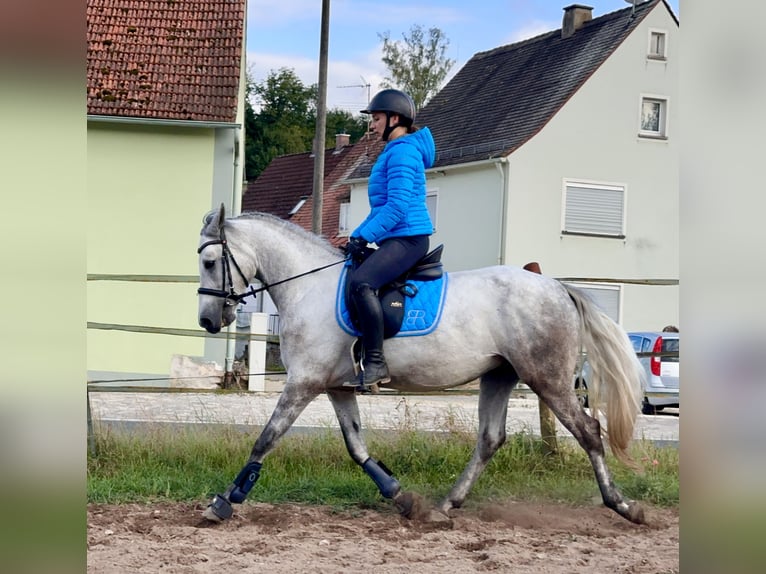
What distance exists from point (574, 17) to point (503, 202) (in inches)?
308

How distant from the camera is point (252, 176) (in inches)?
2133

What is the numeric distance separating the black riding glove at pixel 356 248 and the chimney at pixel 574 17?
88.2 feet

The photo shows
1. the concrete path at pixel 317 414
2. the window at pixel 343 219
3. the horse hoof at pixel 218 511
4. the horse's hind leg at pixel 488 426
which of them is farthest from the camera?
the window at pixel 343 219

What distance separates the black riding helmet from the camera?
6051 mm

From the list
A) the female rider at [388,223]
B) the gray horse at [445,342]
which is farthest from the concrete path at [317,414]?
the female rider at [388,223]

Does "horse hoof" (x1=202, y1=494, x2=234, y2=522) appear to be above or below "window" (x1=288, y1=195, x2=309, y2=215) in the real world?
below

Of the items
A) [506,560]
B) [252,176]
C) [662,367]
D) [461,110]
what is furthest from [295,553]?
[252,176]

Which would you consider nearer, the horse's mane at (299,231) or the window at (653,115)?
the horse's mane at (299,231)

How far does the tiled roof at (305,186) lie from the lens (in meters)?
37.6

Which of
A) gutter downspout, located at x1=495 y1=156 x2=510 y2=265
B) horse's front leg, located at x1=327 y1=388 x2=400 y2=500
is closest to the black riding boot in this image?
horse's front leg, located at x1=327 y1=388 x2=400 y2=500

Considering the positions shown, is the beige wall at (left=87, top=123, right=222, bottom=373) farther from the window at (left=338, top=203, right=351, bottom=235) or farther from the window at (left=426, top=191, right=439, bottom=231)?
the window at (left=338, top=203, right=351, bottom=235)

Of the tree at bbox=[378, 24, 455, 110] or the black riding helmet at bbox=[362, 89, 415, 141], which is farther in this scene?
the tree at bbox=[378, 24, 455, 110]

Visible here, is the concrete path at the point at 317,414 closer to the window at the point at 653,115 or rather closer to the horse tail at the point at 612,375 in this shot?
the horse tail at the point at 612,375

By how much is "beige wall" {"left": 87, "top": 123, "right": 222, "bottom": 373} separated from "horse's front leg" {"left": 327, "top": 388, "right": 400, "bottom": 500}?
40.3ft
